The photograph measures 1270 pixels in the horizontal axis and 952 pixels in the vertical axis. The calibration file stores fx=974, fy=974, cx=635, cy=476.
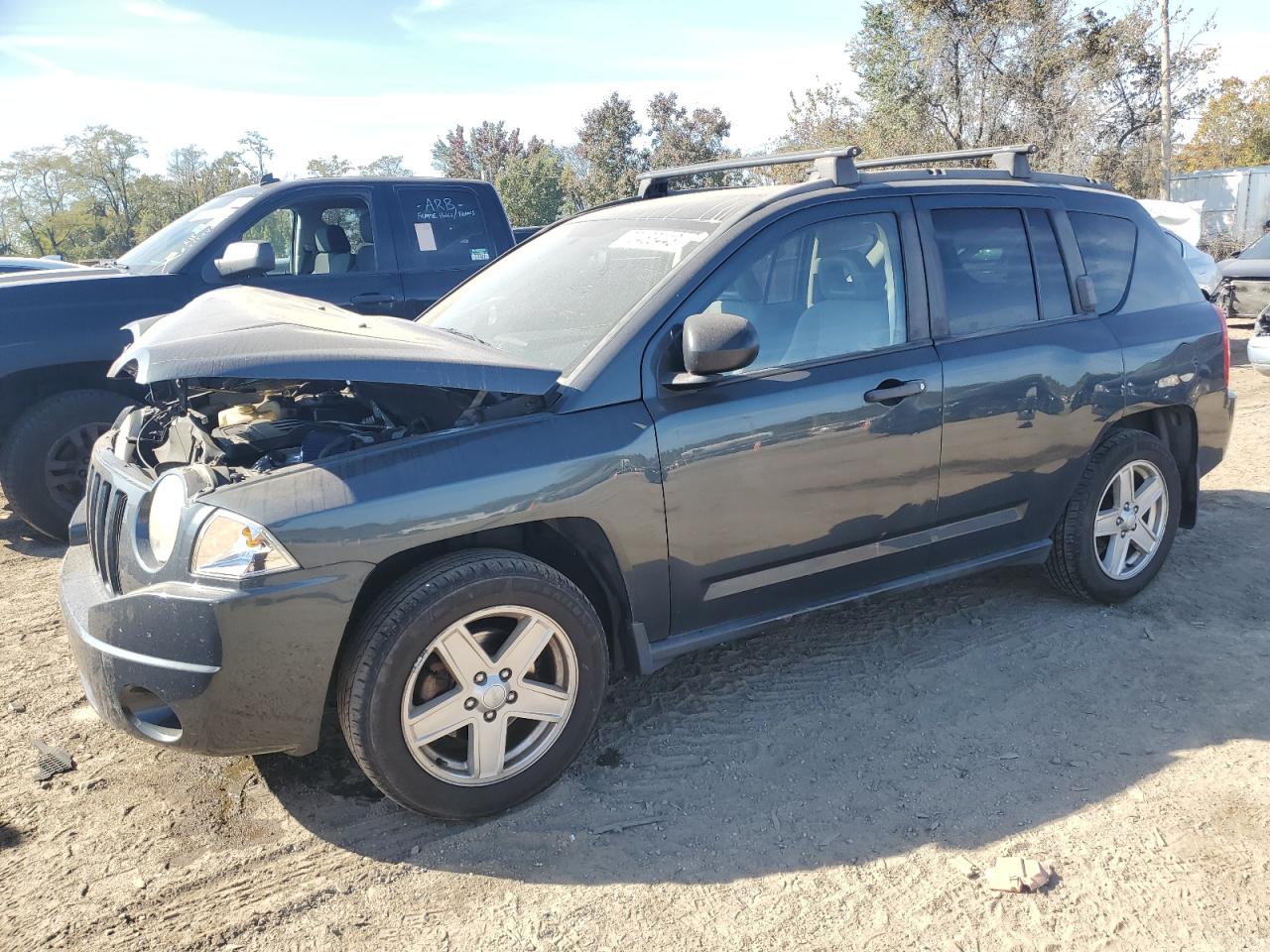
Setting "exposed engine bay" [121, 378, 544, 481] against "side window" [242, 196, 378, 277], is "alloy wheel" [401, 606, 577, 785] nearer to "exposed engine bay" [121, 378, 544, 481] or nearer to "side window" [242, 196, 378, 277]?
"exposed engine bay" [121, 378, 544, 481]

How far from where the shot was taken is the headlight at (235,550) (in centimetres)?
254

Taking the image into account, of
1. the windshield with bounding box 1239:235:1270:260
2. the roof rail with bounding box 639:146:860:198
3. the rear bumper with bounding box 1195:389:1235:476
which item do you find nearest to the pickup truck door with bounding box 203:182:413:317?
the roof rail with bounding box 639:146:860:198

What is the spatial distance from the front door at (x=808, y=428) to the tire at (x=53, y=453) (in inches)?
158

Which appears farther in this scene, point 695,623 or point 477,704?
point 695,623

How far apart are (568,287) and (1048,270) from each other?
2046 millimetres

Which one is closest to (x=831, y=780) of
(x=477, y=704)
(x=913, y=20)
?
(x=477, y=704)

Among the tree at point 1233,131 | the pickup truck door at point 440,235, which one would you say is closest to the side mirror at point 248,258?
the pickup truck door at point 440,235

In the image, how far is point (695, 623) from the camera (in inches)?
130

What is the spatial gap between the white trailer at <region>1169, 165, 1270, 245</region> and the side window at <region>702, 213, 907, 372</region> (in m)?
23.5

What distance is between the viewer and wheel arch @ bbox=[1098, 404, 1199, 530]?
4.46 m

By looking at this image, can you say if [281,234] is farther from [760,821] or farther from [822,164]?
[760,821]

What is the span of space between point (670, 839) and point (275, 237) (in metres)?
5.16

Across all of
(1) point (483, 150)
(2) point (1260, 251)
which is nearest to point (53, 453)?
(2) point (1260, 251)

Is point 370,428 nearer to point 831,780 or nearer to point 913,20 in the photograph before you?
point 831,780
